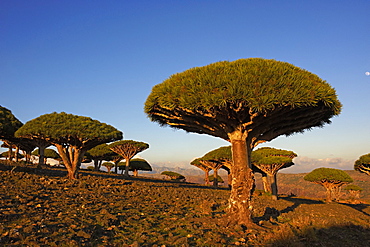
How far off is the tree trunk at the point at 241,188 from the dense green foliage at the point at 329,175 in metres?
37.7

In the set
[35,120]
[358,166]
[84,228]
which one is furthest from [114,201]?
[358,166]

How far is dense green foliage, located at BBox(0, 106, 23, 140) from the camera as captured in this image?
25308 millimetres

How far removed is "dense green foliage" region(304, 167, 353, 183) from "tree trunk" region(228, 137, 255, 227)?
1486 inches

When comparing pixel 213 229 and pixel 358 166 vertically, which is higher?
pixel 358 166

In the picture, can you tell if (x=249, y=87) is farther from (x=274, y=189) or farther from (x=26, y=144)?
(x=26, y=144)

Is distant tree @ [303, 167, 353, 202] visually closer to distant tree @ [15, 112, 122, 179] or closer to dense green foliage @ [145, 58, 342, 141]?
dense green foliage @ [145, 58, 342, 141]

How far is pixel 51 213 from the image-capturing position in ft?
Result: 32.9

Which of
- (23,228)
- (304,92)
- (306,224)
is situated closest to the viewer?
(23,228)

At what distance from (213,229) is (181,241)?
7.93 ft

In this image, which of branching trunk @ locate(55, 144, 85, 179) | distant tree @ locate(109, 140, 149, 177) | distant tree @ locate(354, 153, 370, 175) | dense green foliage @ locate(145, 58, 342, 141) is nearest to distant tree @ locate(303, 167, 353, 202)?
distant tree @ locate(354, 153, 370, 175)

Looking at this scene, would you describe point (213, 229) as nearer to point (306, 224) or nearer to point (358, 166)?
point (306, 224)

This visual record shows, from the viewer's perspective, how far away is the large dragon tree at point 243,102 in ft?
32.7

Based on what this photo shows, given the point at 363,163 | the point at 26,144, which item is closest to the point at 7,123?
the point at 26,144

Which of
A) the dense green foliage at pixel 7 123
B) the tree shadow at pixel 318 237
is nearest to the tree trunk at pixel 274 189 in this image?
the tree shadow at pixel 318 237
